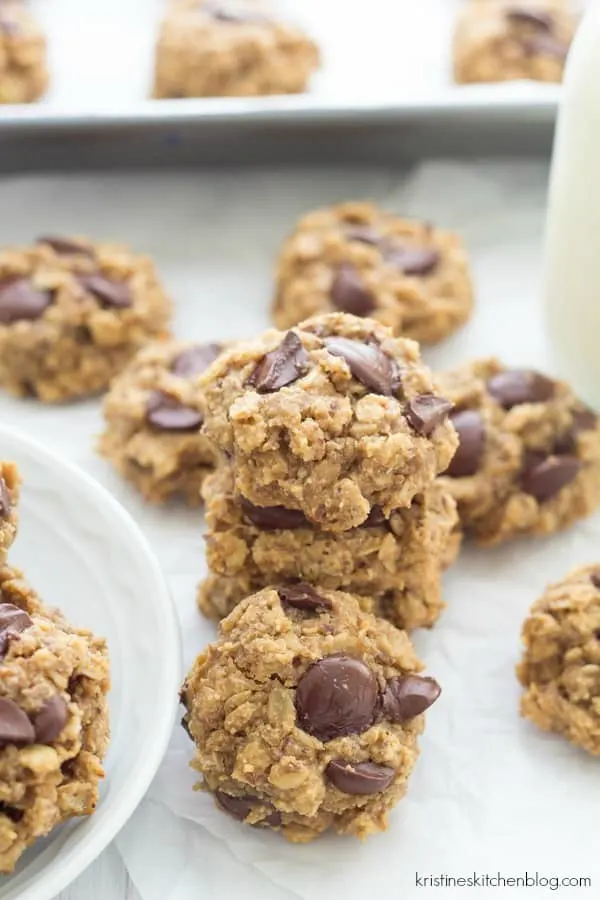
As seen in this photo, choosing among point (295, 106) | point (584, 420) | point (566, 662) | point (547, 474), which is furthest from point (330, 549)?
point (295, 106)

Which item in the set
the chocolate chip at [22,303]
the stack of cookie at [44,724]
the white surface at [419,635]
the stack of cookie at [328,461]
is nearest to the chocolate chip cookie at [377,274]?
the white surface at [419,635]

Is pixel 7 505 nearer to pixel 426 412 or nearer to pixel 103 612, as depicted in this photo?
pixel 103 612

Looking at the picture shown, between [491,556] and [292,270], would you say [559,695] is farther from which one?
[292,270]

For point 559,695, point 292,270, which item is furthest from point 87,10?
point 559,695

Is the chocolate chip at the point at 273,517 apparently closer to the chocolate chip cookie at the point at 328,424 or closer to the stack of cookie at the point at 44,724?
the chocolate chip cookie at the point at 328,424

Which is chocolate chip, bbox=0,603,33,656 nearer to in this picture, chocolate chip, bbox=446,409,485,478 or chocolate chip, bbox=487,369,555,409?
chocolate chip, bbox=446,409,485,478

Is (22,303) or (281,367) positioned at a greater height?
(281,367)
